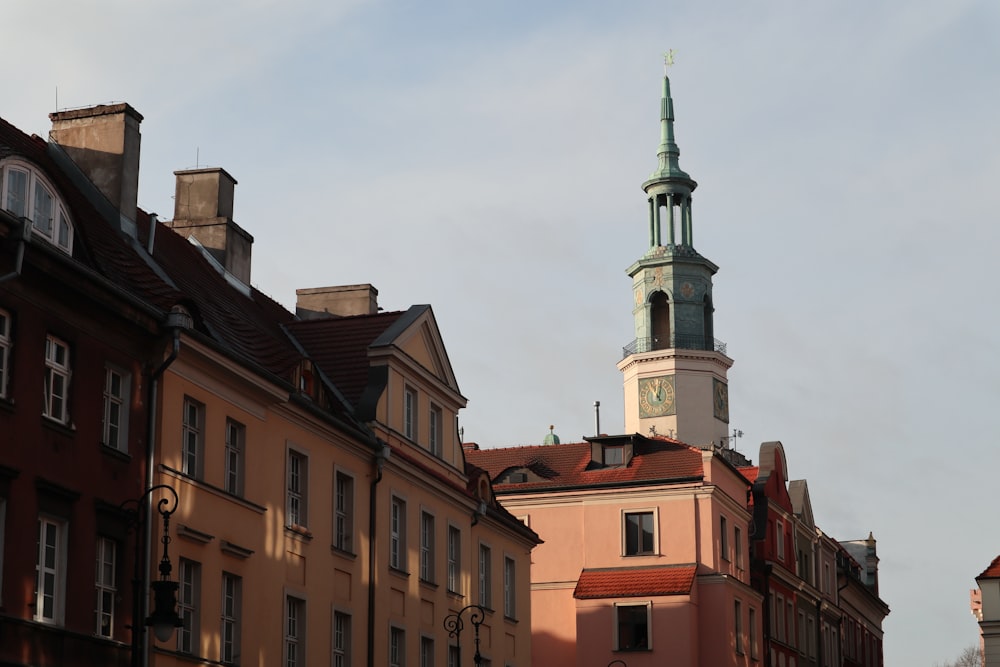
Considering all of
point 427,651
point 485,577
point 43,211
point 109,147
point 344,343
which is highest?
point 109,147

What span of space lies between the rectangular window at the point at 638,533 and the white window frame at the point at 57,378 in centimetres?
3885

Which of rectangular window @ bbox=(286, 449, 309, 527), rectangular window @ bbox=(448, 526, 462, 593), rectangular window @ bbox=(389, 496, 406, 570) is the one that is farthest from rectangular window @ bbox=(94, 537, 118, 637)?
rectangular window @ bbox=(448, 526, 462, 593)

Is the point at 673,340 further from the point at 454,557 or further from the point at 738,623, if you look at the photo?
the point at 454,557

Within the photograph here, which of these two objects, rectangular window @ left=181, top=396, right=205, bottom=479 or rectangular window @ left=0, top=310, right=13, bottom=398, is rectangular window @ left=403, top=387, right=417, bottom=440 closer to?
rectangular window @ left=181, top=396, right=205, bottom=479

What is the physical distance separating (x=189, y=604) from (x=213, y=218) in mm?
14984

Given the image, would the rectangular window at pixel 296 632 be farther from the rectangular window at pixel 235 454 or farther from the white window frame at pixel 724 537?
the white window frame at pixel 724 537

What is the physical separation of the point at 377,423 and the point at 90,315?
13070 mm

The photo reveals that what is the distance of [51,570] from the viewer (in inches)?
971

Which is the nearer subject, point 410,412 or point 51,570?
point 51,570

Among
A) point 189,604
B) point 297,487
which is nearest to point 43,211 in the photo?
point 189,604

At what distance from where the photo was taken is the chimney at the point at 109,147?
112 feet

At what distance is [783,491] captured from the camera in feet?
241

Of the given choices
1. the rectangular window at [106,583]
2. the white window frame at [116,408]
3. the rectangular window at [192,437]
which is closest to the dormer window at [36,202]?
the white window frame at [116,408]

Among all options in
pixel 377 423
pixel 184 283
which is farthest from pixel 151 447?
pixel 377 423
